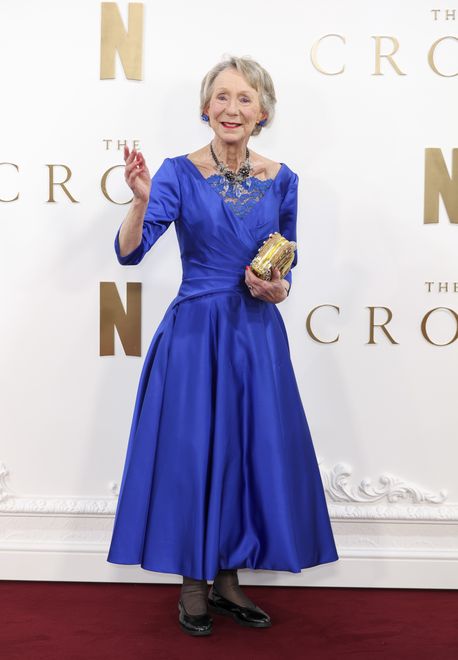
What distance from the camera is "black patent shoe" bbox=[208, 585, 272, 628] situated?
2.45m

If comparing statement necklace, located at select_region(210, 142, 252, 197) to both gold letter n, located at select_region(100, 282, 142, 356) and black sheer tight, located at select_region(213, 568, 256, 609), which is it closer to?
gold letter n, located at select_region(100, 282, 142, 356)

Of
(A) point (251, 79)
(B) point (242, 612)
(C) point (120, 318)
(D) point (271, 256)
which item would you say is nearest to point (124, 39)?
(A) point (251, 79)

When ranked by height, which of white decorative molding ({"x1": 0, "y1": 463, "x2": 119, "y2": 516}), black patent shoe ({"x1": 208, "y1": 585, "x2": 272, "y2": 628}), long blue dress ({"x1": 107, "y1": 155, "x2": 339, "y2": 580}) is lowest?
black patent shoe ({"x1": 208, "y1": 585, "x2": 272, "y2": 628})

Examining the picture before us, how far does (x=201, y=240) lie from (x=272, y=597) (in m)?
1.22

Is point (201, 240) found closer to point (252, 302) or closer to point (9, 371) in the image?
point (252, 302)

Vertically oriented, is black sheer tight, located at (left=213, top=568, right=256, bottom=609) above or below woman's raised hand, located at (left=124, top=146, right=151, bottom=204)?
below

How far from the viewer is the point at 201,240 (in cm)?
241

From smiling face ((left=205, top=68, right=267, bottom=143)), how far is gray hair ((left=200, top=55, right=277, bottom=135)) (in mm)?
15

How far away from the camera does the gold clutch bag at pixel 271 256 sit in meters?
2.30

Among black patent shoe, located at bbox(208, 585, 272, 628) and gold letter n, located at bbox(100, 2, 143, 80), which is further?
gold letter n, located at bbox(100, 2, 143, 80)

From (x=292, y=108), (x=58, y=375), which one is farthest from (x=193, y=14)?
(x=58, y=375)

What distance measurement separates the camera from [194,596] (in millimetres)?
2438

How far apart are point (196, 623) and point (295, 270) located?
1244 mm

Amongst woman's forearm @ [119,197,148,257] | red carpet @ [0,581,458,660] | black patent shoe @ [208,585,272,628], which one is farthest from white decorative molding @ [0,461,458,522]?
woman's forearm @ [119,197,148,257]
